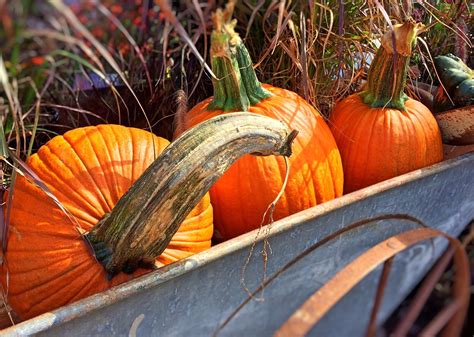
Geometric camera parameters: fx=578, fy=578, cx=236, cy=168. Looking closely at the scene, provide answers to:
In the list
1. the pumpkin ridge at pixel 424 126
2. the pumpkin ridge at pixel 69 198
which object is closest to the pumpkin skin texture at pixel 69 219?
the pumpkin ridge at pixel 69 198

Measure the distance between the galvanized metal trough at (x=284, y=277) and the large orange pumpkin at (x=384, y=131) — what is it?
85mm

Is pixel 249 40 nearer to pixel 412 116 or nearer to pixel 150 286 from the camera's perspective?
pixel 412 116

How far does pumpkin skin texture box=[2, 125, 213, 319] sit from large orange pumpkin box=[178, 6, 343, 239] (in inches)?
4.4

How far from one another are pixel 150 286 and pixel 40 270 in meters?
0.20

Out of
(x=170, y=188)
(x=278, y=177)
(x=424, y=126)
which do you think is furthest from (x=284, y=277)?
(x=424, y=126)

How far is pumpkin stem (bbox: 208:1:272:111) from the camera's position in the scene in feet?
3.56

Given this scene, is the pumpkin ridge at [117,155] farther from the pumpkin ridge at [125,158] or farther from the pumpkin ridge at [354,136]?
the pumpkin ridge at [354,136]

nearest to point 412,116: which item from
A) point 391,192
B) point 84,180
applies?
point 391,192

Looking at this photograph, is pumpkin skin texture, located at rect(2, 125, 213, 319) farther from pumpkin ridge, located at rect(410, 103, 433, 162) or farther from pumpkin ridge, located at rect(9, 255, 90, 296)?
pumpkin ridge, located at rect(410, 103, 433, 162)

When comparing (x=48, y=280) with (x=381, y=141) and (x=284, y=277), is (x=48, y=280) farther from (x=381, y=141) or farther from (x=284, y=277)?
(x=381, y=141)

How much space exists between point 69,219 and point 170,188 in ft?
0.72

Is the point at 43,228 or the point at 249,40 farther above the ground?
the point at 249,40

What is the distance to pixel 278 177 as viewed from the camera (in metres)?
1.14

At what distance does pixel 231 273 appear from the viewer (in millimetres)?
971
